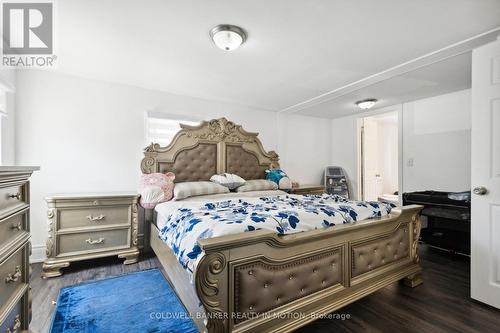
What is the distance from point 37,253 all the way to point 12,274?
2.23 meters

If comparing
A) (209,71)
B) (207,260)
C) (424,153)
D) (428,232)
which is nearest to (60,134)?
(209,71)

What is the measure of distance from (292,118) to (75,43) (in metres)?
A: 3.71

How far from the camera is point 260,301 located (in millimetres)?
1368

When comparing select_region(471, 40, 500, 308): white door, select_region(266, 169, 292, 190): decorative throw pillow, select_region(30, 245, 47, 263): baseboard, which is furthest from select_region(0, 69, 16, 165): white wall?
select_region(471, 40, 500, 308): white door

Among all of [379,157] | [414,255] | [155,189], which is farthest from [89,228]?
[379,157]

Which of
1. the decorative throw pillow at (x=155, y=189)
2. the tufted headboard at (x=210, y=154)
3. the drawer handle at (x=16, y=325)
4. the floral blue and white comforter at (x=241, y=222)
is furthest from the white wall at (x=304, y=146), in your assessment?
the drawer handle at (x=16, y=325)

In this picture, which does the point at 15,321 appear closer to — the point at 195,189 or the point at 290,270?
the point at 290,270

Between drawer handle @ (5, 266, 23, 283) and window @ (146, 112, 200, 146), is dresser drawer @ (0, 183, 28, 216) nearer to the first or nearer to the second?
drawer handle @ (5, 266, 23, 283)

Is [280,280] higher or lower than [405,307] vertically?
higher

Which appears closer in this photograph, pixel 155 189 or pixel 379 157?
pixel 155 189

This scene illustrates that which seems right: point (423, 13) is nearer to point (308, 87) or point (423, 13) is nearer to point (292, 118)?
point (308, 87)

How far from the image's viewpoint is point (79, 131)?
9.79 ft

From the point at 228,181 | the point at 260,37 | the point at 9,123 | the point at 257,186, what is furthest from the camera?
the point at 257,186

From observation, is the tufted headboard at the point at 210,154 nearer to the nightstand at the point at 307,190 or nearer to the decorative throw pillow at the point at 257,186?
the decorative throw pillow at the point at 257,186
